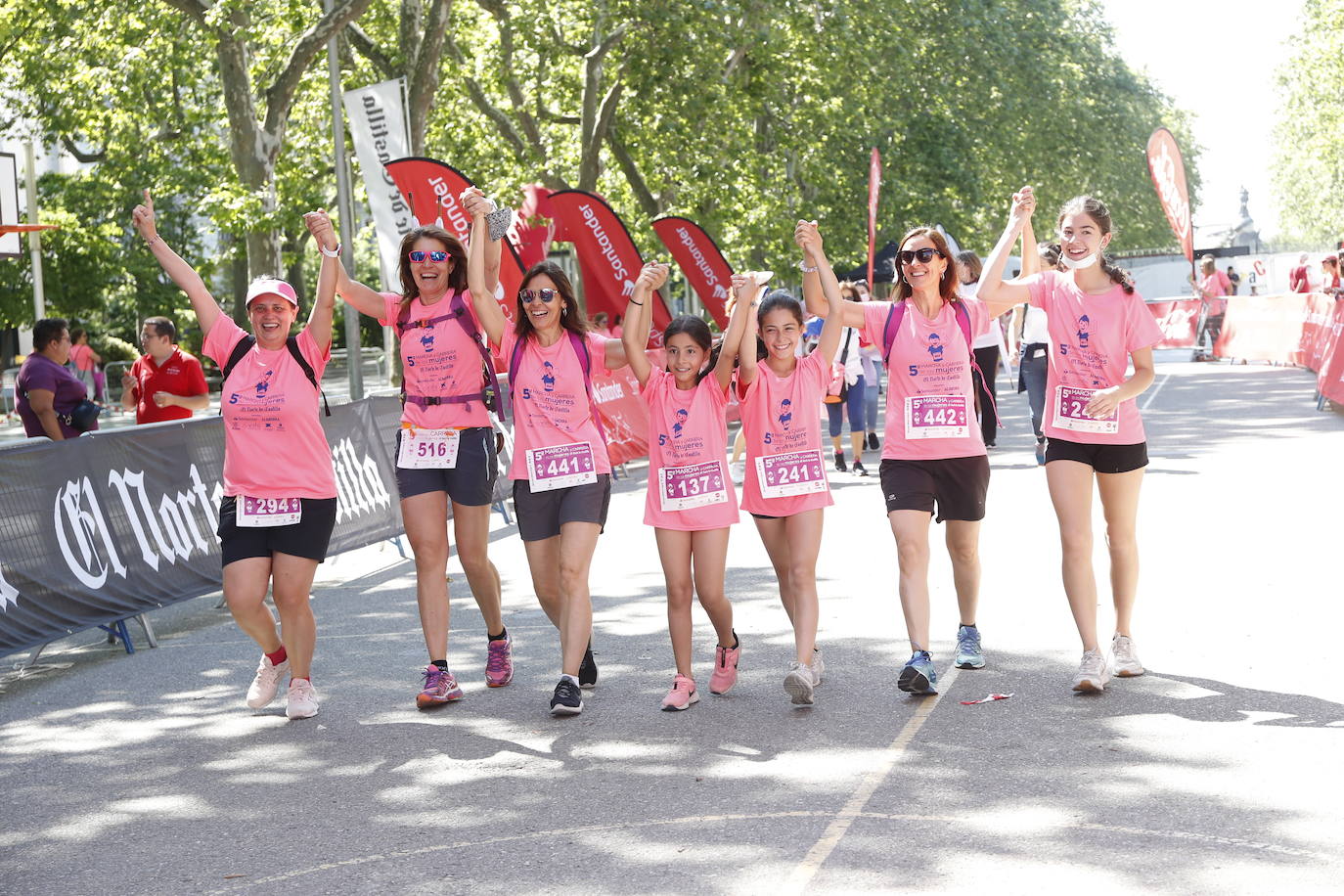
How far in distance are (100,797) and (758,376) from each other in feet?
9.80

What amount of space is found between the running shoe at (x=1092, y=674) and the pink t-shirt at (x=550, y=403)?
6.85 ft

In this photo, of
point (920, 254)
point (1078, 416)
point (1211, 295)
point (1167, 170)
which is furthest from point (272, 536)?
point (1211, 295)

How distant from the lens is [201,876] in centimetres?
493

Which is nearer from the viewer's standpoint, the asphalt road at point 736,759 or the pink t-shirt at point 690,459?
the asphalt road at point 736,759

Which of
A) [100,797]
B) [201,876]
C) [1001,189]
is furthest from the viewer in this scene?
[1001,189]

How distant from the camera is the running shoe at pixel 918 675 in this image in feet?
21.7

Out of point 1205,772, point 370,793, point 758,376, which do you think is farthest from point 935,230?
point 370,793

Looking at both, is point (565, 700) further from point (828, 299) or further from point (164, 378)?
point (164, 378)

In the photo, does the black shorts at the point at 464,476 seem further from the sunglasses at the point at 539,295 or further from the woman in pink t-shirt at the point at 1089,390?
the woman in pink t-shirt at the point at 1089,390

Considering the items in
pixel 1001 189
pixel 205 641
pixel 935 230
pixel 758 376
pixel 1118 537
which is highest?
pixel 1001 189

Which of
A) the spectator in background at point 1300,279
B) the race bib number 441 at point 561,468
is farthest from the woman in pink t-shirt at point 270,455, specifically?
the spectator in background at point 1300,279

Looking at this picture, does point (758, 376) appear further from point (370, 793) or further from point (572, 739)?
point (370, 793)

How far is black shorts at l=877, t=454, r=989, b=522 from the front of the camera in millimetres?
6844

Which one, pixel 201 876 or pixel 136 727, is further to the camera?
pixel 136 727
